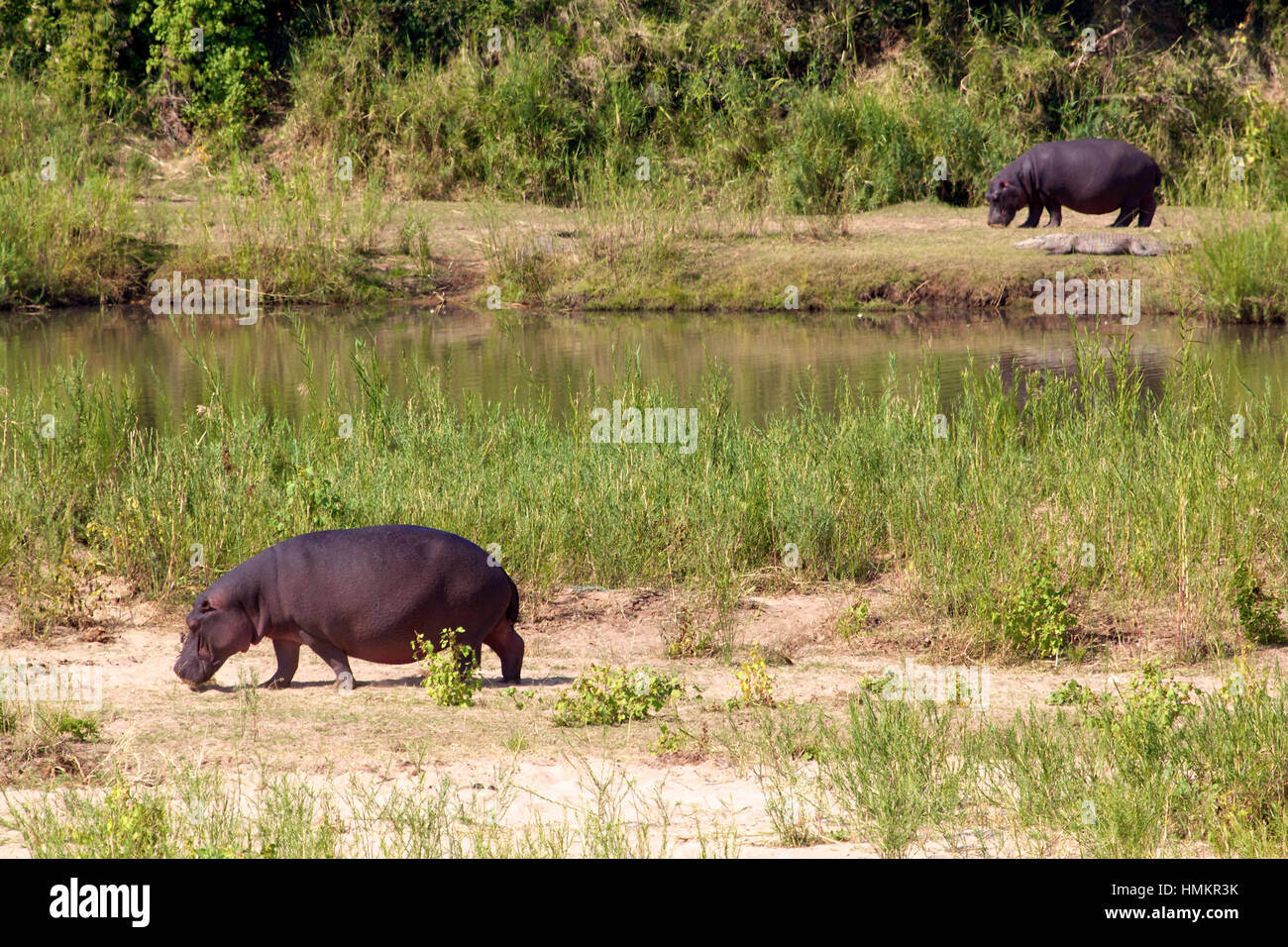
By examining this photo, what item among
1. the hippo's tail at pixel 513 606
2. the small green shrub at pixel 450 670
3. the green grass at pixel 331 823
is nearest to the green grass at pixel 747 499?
the hippo's tail at pixel 513 606

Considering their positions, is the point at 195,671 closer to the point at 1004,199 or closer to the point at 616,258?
the point at 616,258

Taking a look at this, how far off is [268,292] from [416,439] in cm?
930

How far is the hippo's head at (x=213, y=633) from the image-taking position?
558 cm

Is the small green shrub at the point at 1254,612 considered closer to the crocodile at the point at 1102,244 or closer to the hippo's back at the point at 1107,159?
the crocodile at the point at 1102,244

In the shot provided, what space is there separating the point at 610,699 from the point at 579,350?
8811 millimetres

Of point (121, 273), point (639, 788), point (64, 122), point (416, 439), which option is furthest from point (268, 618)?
point (64, 122)

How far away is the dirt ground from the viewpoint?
466 centimetres

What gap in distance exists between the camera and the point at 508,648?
5.90 meters

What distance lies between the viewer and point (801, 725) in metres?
5.18

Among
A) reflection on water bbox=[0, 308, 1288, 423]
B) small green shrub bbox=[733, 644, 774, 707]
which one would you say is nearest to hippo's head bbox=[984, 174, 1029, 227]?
reflection on water bbox=[0, 308, 1288, 423]

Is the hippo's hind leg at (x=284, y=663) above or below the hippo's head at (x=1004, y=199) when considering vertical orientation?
below

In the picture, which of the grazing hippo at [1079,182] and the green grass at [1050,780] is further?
the grazing hippo at [1079,182]
